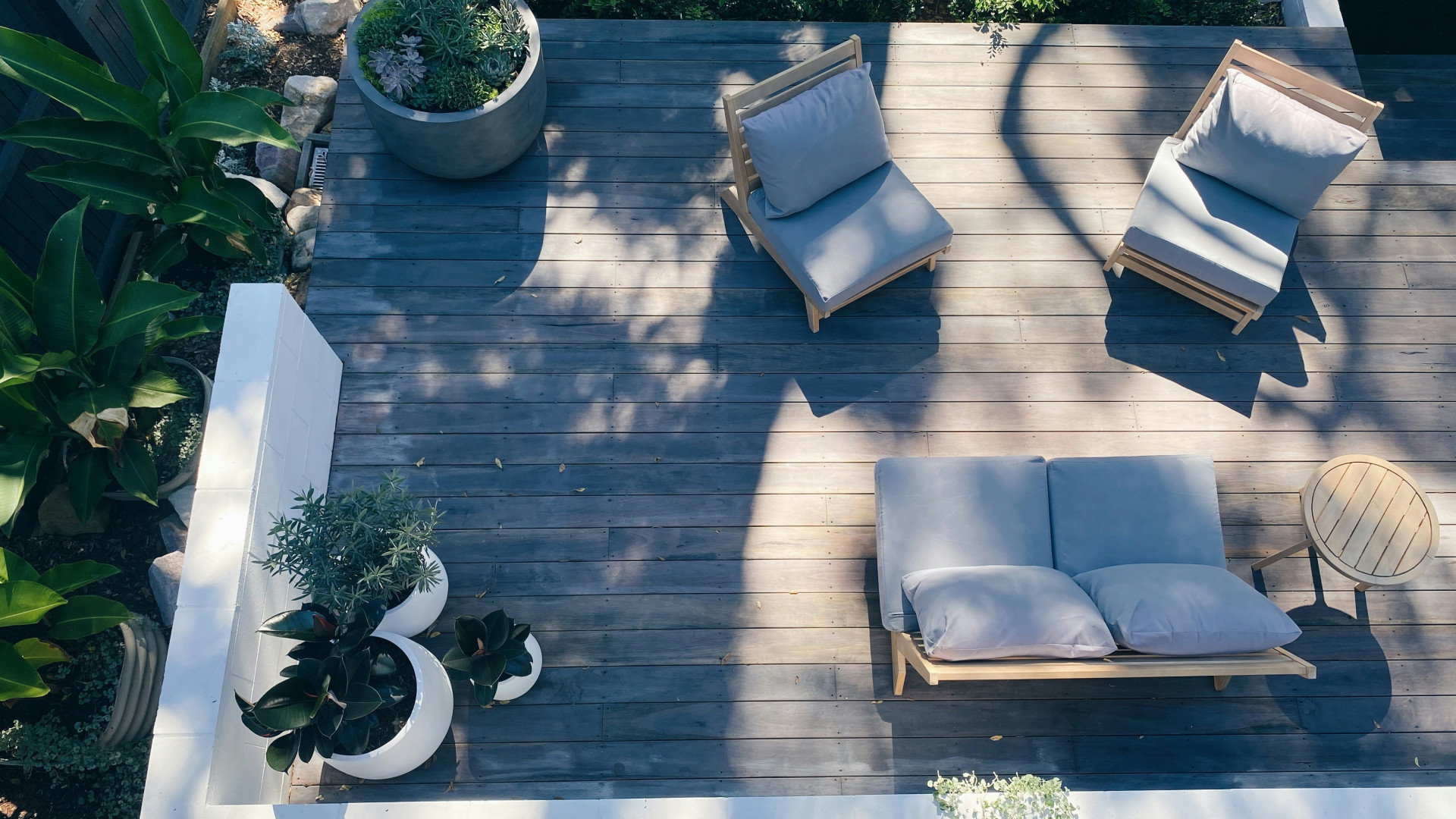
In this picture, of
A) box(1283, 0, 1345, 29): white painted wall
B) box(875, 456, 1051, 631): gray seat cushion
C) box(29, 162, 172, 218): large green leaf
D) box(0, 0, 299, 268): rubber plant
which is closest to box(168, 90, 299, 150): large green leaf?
box(0, 0, 299, 268): rubber plant

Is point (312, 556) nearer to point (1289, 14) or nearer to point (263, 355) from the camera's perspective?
point (263, 355)

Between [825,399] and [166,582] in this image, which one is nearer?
[166,582]

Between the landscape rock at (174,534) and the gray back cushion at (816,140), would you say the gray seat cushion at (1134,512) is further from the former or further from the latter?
the landscape rock at (174,534)

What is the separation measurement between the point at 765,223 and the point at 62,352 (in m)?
2.85

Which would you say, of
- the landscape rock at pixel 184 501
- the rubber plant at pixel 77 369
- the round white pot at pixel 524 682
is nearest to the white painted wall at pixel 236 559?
the rubber plant at pixel 77 369

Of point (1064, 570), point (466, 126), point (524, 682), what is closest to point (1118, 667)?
point (1064, 570)

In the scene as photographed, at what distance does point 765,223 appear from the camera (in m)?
4.10

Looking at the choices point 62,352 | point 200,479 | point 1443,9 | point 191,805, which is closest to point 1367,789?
point 191,805

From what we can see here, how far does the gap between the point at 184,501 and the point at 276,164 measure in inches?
73.5

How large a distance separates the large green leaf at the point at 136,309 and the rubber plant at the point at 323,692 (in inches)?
53.7

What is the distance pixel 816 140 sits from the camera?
3.91 metres

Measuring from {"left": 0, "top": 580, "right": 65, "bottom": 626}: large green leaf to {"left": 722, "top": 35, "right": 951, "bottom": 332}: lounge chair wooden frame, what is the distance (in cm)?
312

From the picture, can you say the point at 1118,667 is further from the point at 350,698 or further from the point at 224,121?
the point at 224,121

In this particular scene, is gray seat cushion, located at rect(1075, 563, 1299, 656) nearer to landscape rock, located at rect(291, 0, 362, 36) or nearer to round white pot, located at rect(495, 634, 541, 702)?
round white pot, located at rect(495, 634, 541, 702)
